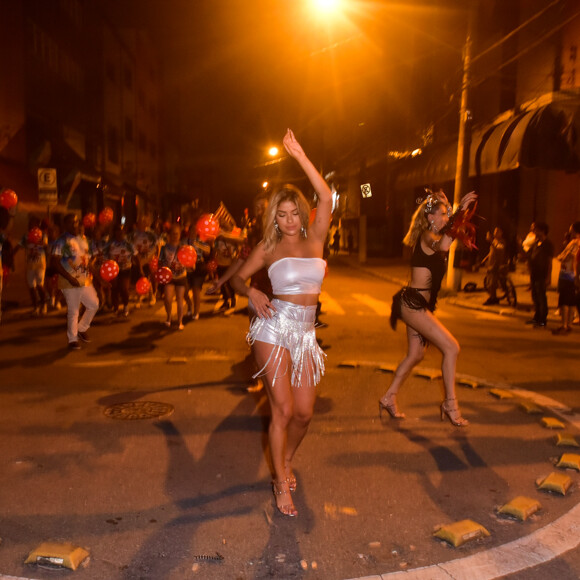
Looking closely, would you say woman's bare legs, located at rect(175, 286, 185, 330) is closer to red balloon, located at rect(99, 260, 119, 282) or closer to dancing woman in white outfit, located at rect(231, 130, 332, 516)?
red balloon, located at rect(99, 260, 119, 282)

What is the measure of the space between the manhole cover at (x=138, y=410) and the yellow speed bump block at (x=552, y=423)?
11.3 feet

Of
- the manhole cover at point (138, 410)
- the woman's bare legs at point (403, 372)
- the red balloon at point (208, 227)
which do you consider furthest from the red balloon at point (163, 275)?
the woman's bare legs at point (403, 372)

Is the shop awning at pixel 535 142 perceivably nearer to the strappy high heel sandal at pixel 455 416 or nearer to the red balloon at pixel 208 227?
the red balloon at pixel 208 227

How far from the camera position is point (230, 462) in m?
4.88

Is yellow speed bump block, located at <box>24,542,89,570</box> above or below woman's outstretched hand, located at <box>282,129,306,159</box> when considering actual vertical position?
below

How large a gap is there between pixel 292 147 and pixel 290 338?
4.00 feet

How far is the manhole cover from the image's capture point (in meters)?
5.98

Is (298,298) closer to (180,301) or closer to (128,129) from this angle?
(180,301)

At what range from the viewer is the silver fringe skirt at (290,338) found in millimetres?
4031

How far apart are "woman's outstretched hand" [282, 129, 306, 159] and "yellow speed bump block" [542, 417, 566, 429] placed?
11.2ft

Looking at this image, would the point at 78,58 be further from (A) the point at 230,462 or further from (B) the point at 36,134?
(A) the point at 230,462

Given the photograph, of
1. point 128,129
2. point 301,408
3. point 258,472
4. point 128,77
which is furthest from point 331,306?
point 128,77

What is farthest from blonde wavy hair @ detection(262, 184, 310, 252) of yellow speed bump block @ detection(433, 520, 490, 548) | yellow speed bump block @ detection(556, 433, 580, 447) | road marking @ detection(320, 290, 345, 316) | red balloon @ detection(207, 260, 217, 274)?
road marking @ detection(320, 290, 345, 316)

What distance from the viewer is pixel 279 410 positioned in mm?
4027
